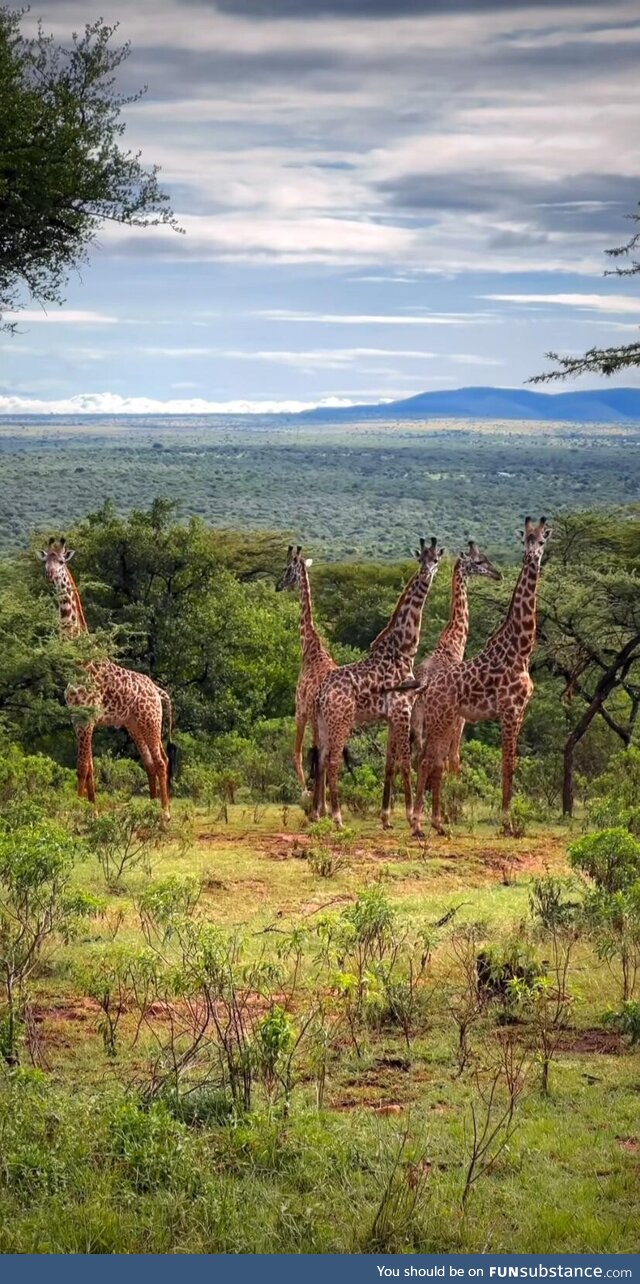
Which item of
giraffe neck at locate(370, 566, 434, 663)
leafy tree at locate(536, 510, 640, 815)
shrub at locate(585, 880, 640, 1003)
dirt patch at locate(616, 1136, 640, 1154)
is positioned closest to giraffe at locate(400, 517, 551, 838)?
giraffe neck at locate(370, 566, 434, 663)

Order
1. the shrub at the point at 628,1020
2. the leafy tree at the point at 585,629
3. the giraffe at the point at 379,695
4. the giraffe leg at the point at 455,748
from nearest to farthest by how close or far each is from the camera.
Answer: the shrub at the point at 628,1020, the giraffe at the point at 379,695, the giraffe leg at the point at 455,748, the leafy tree at the point at 585,629

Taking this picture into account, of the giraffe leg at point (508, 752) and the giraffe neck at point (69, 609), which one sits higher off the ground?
the giraffe neck at point (69, 609)

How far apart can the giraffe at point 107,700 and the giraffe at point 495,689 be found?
2.81 metres

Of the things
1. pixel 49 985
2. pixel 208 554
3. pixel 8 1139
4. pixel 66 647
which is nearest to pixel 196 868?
pixel 66 647

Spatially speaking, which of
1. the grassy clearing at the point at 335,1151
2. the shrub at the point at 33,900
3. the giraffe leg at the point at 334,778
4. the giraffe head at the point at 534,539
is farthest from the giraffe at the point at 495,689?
the shrub at the point at 33,900

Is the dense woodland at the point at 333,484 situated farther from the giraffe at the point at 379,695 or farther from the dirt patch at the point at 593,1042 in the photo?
the dirt patch at the point at 593,1042

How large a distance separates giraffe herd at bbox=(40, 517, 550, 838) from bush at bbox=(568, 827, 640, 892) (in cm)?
454

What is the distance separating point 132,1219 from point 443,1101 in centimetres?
188

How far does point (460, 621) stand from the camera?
16.0 meters

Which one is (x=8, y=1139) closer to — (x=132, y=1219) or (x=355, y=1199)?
(x=132, y=1219)

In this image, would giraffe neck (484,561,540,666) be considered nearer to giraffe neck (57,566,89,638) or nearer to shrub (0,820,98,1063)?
giraffe neck (57,566,89,638)

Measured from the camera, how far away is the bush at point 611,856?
31.0 ft

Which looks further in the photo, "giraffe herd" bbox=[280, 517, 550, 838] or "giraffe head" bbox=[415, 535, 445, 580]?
"giraffe head" bbox=[415, 535, 445, 580]

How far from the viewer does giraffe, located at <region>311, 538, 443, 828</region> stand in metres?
14.5
